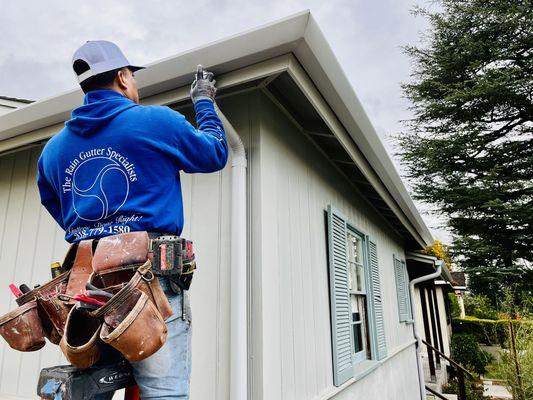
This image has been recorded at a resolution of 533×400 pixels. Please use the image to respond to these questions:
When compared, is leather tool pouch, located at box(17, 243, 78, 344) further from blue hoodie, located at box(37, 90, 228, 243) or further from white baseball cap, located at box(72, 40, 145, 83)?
white baseball cap, located at box(72, 40, 145, 83)

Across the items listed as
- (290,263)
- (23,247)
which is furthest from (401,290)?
(23,247)

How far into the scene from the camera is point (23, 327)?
116 cm

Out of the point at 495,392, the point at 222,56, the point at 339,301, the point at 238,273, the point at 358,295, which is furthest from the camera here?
the point at 495,392

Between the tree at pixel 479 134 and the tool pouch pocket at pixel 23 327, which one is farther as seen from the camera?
the tree at pixel 479 134

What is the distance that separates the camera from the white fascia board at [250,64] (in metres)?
1.68

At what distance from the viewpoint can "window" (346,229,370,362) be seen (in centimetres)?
381

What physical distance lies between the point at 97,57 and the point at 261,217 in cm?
109

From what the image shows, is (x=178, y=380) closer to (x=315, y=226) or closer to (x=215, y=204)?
(x=215, y=204)

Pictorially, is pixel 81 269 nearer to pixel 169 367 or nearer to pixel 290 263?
pixel 169 367

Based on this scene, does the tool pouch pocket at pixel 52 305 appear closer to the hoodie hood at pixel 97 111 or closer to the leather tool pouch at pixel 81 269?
the leather tool pouch at pixel 81 269

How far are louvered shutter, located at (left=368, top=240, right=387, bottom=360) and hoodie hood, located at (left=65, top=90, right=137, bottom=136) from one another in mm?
3626

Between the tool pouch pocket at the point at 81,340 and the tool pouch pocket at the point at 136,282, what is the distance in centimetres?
9

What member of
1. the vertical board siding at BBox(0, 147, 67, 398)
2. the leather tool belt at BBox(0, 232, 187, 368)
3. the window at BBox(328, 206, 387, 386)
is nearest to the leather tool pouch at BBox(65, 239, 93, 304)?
the leather tool belt at BBox(0, 232, 187, 368)

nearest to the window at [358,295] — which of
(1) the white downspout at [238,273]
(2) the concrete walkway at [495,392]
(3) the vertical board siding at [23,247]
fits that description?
(1) the white downspout at [238,273]
